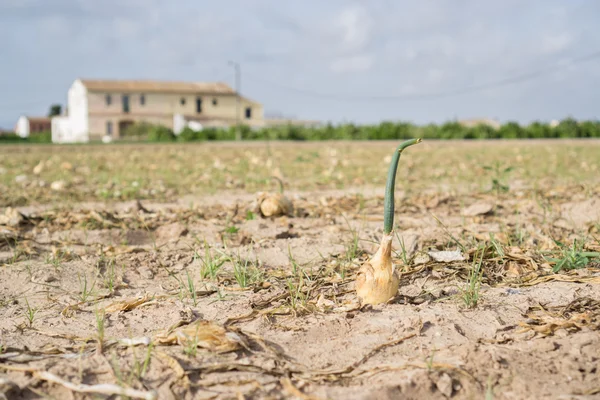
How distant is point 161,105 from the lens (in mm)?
56625

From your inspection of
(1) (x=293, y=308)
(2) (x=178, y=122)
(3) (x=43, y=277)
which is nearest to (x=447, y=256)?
(1) (x=293, y=308)

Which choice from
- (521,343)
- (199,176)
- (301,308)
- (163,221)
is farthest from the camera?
(199,176)

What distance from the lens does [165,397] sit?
1.65 m

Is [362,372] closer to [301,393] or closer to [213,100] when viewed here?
[301,393]

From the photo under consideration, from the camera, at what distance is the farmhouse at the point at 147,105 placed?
55344 mm

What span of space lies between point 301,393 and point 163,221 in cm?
290

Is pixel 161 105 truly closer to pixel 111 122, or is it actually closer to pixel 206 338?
pixel 111 122

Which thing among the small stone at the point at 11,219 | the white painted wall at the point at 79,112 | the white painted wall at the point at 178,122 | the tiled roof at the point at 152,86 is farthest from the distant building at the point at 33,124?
the small stone at the point at 11,219

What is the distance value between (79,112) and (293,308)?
203 ft

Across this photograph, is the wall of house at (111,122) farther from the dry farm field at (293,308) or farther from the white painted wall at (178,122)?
the dry farm field at (293,308)

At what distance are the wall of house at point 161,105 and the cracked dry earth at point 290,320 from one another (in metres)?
54.8

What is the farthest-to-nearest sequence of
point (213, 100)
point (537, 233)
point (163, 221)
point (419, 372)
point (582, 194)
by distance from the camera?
point (213, 100) < point (582, 194) < point (163, 221) < point (537, 233) < point (419, 372)

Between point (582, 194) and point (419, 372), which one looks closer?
point (419, 372)

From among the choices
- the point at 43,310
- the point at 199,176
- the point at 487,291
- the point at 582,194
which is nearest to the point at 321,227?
the point at 487,291
